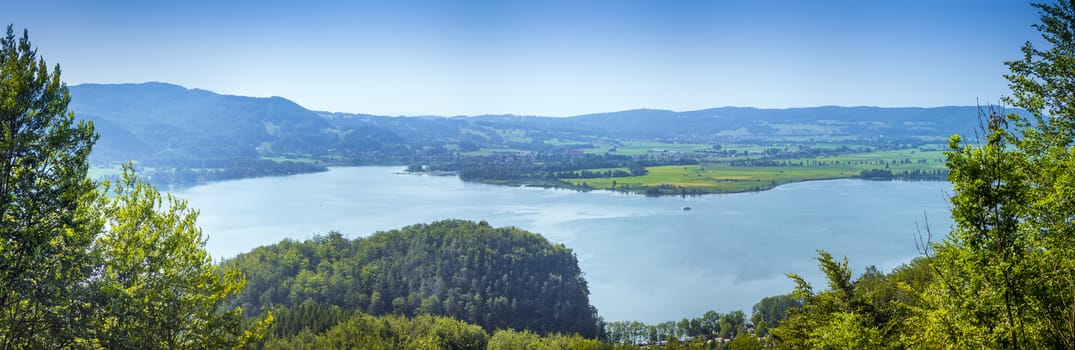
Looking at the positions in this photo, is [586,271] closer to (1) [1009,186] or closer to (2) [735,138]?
(1) [1009,186]

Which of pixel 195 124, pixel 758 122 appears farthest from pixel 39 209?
pixel 758 122

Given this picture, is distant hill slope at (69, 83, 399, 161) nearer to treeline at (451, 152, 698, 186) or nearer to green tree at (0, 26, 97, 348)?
treeline at (451, 152, 698, 186)

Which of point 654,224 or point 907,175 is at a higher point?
point 907,175

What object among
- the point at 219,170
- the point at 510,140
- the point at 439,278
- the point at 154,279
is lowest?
the point at 439,278

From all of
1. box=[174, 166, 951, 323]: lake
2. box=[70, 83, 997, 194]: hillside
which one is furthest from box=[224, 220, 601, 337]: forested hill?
box=[70, 83, 997, 194]: hillside

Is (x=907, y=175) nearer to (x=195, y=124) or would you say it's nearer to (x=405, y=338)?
(x=405, y=338)

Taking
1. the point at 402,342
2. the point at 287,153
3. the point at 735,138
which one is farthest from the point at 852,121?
the point at 402,342
